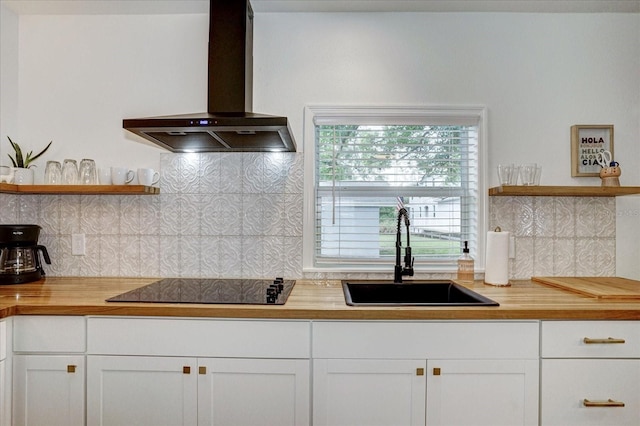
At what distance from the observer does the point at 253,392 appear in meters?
1.61

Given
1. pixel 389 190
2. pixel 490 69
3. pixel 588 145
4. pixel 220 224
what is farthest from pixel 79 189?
pixel 588 145

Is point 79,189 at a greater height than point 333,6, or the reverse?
point 333,6

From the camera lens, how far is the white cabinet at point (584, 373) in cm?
161

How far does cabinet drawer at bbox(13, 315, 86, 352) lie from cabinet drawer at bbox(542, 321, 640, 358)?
6.20 ft

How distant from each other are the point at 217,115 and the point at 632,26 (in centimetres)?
236

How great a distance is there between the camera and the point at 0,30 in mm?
2174

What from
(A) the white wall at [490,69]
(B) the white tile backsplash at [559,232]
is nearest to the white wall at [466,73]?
(A) the white wall at [490,69]

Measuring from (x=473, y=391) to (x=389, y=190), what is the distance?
1.13 metres

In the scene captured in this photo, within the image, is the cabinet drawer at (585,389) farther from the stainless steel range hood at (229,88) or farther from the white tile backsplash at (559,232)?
the stainless steel range hood at (229,88)

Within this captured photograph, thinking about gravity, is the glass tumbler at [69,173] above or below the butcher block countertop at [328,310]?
above

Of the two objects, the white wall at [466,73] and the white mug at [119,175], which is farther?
the white wall at [466,73]

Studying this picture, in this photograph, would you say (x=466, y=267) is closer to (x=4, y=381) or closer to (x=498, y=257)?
(x=498, y=257)

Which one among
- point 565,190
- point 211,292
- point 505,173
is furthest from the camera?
point 505,173

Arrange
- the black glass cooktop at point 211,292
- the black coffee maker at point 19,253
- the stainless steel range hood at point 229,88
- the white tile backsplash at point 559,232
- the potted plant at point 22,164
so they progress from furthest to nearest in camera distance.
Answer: the white tile backsplash at point 559,232
the potted plant at point 22,164
the black coffee maker at point 19,253
the stainless steel range hood at point 229,88
the black glass cooktop at point 211,292
